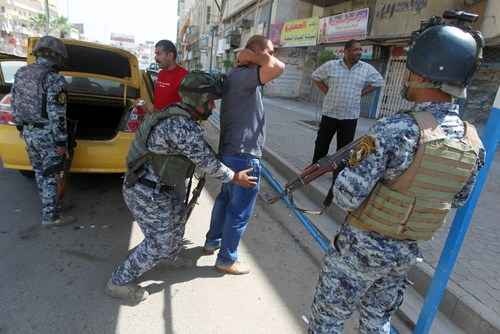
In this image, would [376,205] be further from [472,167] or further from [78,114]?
[78,114]

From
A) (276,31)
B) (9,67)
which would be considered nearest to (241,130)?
(9,67)

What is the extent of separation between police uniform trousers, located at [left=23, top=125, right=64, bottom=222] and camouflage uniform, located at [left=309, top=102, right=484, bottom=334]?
2.53m

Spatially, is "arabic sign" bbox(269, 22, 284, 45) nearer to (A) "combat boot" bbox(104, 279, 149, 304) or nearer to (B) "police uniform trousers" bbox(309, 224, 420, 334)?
(A) "combat boot" bbox(104, 279, 149, 304)

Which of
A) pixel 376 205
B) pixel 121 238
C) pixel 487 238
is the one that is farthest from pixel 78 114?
pixel 487 238

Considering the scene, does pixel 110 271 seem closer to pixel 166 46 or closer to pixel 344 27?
pixel 166 46

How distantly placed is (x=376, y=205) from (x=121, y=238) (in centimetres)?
237

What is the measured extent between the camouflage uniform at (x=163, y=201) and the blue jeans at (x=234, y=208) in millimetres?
331

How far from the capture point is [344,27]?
1337cm

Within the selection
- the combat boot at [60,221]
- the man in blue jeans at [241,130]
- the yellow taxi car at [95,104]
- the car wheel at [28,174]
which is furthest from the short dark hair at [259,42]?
the car wheel at [28,174]

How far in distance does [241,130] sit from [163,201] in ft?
2.24

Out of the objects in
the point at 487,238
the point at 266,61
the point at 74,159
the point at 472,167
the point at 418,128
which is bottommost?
the point at 487,238

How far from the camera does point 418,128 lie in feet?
3.94

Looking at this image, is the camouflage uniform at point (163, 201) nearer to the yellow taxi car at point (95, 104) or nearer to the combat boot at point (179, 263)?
the combat boot at point (179, 263)

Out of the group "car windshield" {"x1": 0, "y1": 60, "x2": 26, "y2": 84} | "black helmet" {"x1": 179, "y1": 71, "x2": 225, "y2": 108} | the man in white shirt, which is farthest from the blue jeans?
"car windshield" {"x1": 0, "y1": 60, "x2": 26, "y2": 84}
